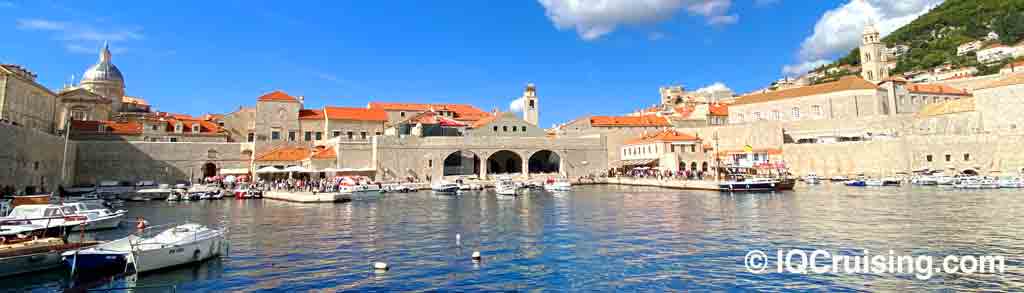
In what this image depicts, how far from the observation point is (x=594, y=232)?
601 inches

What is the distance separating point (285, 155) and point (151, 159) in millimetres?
8971

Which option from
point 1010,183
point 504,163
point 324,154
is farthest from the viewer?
point 504,163

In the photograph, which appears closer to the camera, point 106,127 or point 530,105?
point 106,127

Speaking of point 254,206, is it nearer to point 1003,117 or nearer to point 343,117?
point 343,117

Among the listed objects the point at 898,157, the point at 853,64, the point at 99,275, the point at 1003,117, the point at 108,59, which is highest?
the point at 853,64

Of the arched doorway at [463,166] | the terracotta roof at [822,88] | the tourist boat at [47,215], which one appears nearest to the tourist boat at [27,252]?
the tourist boat at [47,215]

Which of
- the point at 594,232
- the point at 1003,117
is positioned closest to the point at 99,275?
the point at 594,232

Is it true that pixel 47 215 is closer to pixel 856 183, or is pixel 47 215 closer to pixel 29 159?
pixel 29 159

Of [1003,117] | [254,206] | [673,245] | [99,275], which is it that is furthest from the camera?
[1003,117]

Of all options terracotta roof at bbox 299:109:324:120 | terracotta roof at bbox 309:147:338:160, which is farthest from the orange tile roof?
terracotta roof at bbox 309:147:338:160

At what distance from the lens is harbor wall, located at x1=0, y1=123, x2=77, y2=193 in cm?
2411

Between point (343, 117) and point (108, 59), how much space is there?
26.6 meters

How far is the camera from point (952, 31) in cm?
8444

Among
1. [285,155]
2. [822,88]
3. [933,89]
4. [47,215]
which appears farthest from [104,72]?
[933,89]
